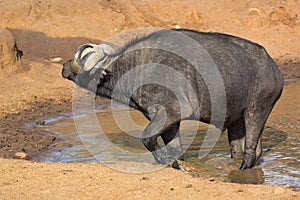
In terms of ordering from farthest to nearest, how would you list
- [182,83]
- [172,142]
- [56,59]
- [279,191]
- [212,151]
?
1. [56,59]
2. [212,151]
3. [172,142]
4. [182,83]
5. [279,191]

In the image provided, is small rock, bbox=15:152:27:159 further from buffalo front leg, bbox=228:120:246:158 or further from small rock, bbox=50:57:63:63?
small rock, bbox=50:57:63:63

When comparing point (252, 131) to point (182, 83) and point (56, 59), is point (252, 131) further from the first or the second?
point (56, 59)

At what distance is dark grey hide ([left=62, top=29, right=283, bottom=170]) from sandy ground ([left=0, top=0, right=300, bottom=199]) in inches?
28.2

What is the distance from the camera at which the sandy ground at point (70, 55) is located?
6.44 metres

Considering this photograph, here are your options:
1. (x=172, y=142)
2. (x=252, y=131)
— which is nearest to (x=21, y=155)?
(x=172, y=142)

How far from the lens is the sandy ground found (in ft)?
21.1

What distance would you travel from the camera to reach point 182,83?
7578 mm

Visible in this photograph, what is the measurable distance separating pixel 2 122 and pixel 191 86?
533cm

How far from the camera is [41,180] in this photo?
22.8 ft

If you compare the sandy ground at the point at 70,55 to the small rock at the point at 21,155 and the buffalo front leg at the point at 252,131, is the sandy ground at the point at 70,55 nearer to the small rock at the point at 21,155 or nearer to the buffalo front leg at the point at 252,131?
the small rock at the point at 21,155

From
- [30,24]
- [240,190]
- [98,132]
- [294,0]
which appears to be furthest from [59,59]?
[240,190]

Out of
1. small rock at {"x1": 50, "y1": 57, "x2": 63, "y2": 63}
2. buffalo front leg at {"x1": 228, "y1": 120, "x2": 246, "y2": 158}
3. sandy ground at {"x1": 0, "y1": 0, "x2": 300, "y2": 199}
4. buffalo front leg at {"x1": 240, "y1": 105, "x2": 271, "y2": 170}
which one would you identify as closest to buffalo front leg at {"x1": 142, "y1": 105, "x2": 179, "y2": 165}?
sandy ground at {"x1": 0, "y1": 0, "x2": 300, "y2": 199}

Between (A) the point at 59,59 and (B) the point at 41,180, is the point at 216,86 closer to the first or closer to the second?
(B) the point at 41,180

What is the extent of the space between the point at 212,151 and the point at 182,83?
1.84 m
